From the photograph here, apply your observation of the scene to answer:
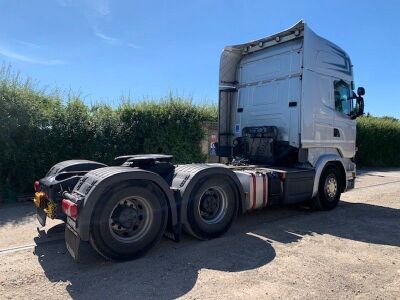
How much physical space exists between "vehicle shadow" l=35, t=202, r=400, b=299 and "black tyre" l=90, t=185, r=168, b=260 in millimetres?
181

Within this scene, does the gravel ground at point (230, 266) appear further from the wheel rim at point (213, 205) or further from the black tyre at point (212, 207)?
the wheel rim at point (213, 205)

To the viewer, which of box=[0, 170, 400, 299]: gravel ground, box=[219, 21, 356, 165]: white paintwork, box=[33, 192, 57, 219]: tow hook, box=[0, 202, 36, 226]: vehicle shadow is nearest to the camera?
box=[0, 170, 400, 299]: gravel ground

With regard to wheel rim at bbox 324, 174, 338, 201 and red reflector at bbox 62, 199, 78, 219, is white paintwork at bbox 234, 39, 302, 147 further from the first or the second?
red reflector at bbox 62, 199, 78, 219

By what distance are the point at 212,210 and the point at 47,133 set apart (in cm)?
544

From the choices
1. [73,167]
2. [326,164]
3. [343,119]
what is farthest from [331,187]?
[73,167]

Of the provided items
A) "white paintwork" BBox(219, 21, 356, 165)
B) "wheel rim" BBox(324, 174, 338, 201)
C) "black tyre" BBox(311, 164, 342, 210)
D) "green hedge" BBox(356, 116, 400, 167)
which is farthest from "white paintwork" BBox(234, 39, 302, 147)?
"green hedge" BBox(356, 116, 400, 167)

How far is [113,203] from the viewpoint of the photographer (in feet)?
14.8

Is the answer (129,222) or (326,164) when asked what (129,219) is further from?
(326,164)

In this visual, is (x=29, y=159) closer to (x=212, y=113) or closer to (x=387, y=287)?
(x=212, y=113)

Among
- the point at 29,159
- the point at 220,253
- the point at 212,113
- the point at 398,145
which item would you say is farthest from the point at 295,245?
the point at 398,145

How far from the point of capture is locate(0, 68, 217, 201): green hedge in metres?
8.75

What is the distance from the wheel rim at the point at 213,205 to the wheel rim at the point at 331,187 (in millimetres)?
3137

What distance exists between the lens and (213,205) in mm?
5742

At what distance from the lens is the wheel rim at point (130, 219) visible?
468cm
